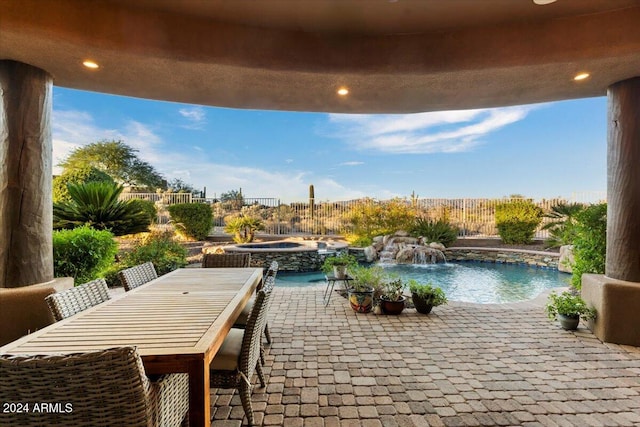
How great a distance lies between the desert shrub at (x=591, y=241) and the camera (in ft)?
11.7

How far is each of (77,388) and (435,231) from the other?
35.1ft

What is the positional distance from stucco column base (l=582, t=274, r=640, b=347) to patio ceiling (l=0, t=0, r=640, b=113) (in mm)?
2147

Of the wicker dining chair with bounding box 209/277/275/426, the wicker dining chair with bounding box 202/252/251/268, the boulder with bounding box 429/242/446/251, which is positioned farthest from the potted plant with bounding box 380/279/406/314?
the boulder with bounding box 429/242/446/251

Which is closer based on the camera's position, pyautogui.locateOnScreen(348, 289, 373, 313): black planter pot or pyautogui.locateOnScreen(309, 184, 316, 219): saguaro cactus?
pyautogui.locateOnScreen(348, 289, 373, 313): black planter pot

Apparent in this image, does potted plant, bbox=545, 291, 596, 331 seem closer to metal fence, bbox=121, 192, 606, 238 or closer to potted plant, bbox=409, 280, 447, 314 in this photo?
potted plant, bbox=409, 280, 447, 314

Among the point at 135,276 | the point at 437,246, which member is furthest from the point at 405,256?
the point at 135,276

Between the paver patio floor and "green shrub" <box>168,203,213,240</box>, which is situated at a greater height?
"green shrub" <box>168,203,213,240</box>

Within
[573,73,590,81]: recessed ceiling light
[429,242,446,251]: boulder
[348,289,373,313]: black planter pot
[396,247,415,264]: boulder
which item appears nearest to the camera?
[573,73,590,81]: recessed ceiling light

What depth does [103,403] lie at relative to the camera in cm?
111

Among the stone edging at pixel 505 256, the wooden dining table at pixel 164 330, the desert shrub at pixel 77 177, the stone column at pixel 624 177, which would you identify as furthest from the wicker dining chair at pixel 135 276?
the desert shrub at pixel 77 177

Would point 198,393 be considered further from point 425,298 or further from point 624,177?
point 624,177

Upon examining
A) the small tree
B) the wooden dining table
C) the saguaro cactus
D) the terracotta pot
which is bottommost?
the terracotta pot

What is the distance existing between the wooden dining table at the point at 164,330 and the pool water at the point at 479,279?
11.4 ft

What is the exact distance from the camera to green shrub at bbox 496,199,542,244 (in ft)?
35.6
